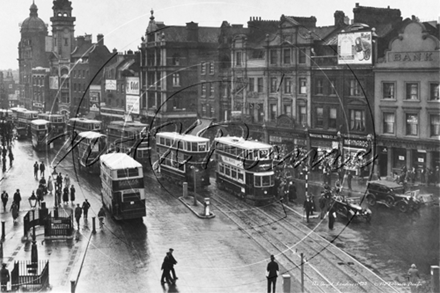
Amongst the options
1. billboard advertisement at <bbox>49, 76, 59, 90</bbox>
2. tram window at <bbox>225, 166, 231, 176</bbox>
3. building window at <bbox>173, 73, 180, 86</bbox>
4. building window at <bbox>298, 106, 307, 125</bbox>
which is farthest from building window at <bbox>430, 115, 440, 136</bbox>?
billboard advertisement at <bbox>49, 76, 59, 90</bbox>

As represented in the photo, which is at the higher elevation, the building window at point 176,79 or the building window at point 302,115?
the building window at point 176,79

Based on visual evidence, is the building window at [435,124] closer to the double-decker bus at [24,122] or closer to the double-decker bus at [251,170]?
the double-decker bus at [251,170]

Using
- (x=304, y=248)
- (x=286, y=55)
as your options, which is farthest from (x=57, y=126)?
(x=304, y=248)

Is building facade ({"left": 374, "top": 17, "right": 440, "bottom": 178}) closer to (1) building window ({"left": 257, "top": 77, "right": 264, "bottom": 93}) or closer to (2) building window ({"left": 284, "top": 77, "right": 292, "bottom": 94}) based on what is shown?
(2) building window ({"left": 284, "top": 77, "right": 292, "bottom": 94})

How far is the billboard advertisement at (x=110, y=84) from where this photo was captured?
100119mm

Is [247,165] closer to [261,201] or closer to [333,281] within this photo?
[261,201]

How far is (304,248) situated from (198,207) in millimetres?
12779

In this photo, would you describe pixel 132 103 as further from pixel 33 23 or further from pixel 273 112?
pixel 33 23

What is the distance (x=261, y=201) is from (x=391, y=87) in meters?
16.9

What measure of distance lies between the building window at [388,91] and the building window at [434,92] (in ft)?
13.0

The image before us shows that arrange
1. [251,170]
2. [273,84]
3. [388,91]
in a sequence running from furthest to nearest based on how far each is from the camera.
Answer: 1. [273,84]
2. [388,91]
3. [251,170]

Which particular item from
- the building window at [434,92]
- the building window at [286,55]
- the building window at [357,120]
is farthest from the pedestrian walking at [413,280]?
the building window at [286,55]

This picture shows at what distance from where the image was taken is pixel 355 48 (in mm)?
53500

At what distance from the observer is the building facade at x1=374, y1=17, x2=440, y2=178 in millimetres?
46938
